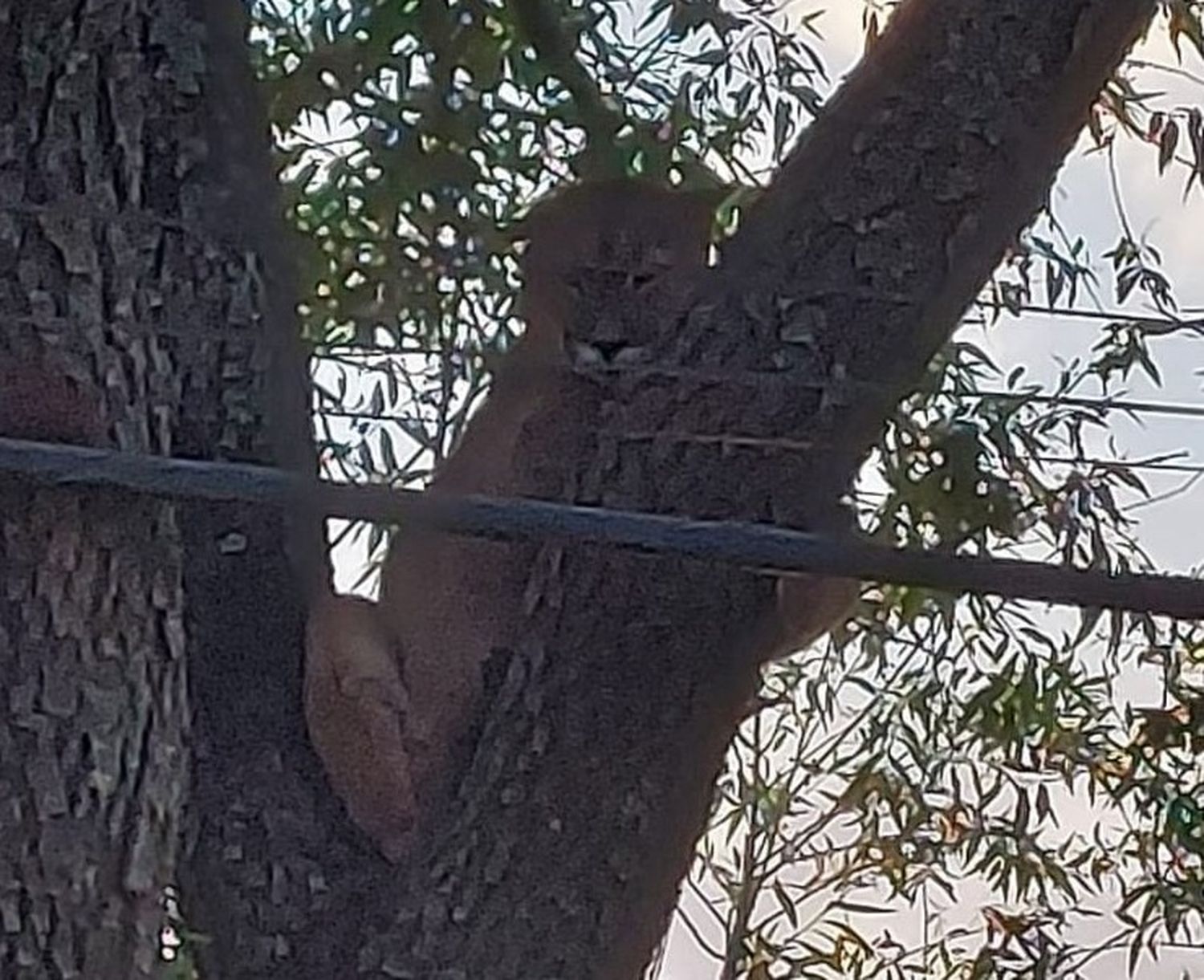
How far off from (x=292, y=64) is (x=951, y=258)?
1.55 feet

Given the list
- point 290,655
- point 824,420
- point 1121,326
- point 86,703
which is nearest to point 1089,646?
point 1121,326

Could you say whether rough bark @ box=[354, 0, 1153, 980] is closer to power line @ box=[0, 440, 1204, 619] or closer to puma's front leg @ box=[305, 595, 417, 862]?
puma's front leg @ box=[305, 595, 417, 862]

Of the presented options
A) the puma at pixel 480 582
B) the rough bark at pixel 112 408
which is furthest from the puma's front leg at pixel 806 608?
the rough bark at pixel 112 408

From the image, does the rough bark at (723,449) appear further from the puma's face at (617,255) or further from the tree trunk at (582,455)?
the puma's face at (617,255)

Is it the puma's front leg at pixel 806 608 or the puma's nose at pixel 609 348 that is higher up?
the puma's nose at pixel 609 348

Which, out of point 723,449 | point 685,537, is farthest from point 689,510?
point 685,537

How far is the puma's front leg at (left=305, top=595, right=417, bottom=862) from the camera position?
147 centimetres

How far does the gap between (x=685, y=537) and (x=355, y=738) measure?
491 millimetres

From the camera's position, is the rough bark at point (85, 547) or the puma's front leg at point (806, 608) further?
the puma's front leg at point (806, 608)

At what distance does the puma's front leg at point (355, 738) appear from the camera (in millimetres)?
1467

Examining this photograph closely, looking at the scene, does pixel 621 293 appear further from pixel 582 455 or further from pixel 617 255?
pixel 582 455

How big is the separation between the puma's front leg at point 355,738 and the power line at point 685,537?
0.40 metres

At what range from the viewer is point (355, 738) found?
4.83 ft

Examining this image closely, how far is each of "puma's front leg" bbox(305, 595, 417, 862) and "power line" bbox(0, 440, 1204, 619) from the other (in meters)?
0.40
